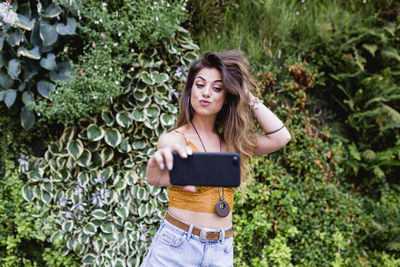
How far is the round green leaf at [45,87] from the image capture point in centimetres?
304

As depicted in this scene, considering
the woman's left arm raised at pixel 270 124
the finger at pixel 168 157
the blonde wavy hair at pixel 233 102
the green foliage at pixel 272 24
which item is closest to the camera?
the finger at pixel 168 157

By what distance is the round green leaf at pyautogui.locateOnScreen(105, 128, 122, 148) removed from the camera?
312cm

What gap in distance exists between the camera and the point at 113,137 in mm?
3146

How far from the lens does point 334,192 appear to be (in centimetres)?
354

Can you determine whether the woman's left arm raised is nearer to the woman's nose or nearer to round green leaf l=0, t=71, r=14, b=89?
the woman's nose

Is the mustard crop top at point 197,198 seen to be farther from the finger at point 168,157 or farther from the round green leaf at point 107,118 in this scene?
the round green leaf at point 107,118

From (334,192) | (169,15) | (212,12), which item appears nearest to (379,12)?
(212,12)

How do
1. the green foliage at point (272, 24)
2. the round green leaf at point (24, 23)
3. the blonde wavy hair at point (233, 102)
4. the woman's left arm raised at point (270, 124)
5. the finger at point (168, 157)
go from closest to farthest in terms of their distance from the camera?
the finger at point (168, 157)
the blonde wavy hair at point (233, 102)
the woman's left arm raised at point (270, 124)
the round green leaf at point (24, 23)
the green foliage at point (272, 24)

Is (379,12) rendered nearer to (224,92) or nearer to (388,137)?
(388,137)

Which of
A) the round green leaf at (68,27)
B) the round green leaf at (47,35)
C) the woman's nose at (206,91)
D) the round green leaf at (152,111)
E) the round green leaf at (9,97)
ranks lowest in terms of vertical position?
the round green leaf at (152,111)

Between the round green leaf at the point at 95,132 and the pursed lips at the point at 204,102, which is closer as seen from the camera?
the pursed lips at the point at 204,102

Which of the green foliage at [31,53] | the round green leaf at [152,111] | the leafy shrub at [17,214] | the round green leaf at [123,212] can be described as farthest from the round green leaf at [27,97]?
the round green leaf at [123,212]

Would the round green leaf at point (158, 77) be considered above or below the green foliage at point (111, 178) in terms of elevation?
above

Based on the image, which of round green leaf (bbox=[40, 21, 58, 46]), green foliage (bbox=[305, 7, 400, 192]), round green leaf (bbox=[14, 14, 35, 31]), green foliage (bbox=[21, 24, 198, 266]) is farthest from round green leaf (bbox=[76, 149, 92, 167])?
green foliage (bbox=[305, 7, 400, 192])
